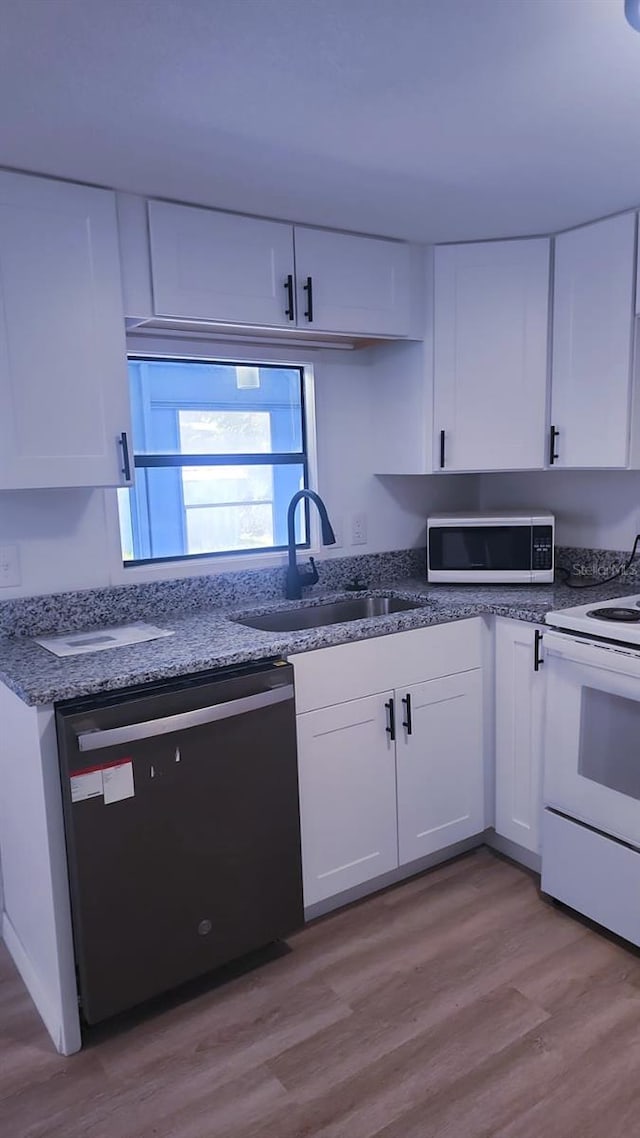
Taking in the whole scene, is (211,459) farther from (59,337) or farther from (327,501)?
(59,337)

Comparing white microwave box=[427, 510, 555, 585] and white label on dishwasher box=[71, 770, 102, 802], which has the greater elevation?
white microwave box=[427, 510, 555, 585]

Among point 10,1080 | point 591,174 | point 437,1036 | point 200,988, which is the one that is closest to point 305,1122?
point 437,1036

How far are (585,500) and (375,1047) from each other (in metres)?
2.07

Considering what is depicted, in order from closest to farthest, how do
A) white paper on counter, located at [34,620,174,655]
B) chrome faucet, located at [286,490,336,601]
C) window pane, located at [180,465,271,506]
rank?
white paper on counter, located at [34,620,174,655] < chrome faucet, located at [286,490,336,601] < window pane, located at [180,465,271,506]

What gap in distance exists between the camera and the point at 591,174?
6.81 ft

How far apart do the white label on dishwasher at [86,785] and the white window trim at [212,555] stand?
863 mm

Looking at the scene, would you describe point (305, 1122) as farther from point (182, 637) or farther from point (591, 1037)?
point (182, 637)

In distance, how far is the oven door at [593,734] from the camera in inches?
78.5

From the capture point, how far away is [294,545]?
8.80ft

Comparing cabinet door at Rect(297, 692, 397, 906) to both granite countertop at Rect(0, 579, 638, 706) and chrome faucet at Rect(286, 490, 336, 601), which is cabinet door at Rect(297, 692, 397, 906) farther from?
chrome faucet at Rect(286, 490, 336, 601)

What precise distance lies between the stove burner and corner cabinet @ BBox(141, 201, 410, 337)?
4.01 feet

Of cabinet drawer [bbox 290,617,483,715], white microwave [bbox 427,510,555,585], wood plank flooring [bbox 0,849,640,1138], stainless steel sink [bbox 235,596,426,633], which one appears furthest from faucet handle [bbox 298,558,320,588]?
wood plank flooring [bbox 0,849,640,1138]

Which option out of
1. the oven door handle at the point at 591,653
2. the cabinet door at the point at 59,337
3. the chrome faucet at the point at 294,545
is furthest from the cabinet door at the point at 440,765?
the cabinet door at the point at 59,337

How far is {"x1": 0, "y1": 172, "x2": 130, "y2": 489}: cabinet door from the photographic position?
193 cm
